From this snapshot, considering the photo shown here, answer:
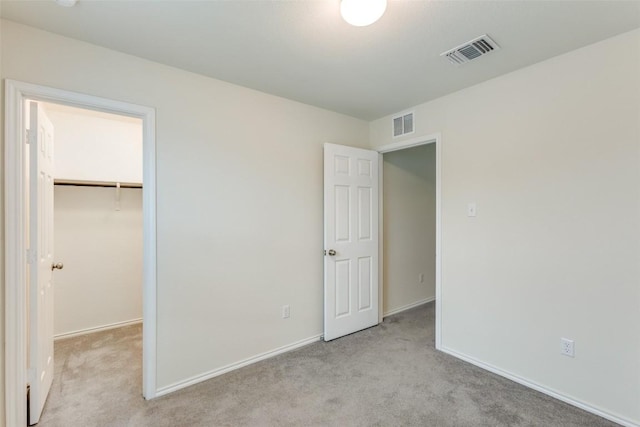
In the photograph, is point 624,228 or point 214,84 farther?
point 214,84

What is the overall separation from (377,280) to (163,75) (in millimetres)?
2917

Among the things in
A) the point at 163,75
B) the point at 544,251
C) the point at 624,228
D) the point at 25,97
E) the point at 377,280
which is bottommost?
the point at 377,280

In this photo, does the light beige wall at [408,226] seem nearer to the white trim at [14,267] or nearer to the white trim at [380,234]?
the white trim at [380,234]

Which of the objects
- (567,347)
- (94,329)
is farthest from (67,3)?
(567,347)

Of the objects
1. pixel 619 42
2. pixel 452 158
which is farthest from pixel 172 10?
pixel 619 42

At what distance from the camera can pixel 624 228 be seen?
177 centimetres

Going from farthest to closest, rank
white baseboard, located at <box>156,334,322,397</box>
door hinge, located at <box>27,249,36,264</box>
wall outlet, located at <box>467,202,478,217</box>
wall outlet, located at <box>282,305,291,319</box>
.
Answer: wall outlet, located at <box>282,305,291,319</box> < wall outlet, located at <box>467,202,478,217</box> < white baseboard, located at <box>156,334,322,397</box> < door hinge, located at <box>27,249,36,264</box>

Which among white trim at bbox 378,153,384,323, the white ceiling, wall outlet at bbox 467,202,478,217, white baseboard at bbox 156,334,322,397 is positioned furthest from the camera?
white trim at bbox 378,153,384,323

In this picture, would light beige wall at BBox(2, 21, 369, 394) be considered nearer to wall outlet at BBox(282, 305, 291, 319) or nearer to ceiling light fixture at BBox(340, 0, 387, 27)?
wall outlet at BBox(282, 305, 291, 319)

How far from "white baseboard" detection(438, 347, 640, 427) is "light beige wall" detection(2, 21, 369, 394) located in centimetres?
140

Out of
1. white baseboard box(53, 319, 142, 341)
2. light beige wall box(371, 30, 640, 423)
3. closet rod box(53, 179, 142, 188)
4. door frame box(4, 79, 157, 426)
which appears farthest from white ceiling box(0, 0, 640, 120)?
white baseboard box(53, 319, 142, 341)

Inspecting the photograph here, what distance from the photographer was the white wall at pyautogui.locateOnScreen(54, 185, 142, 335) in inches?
121

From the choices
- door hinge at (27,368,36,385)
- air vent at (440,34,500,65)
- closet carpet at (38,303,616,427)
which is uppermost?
air vent at (440,34,500,65)

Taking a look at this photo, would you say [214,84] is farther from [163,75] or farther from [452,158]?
[452,158]
